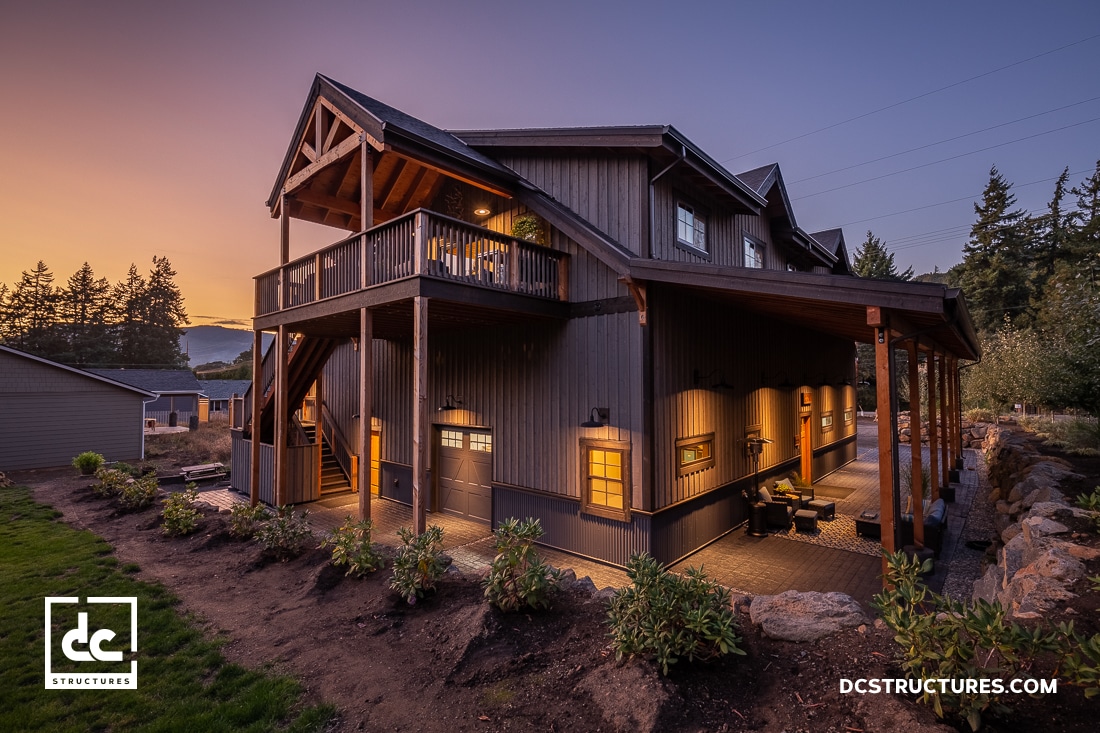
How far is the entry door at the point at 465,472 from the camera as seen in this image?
9.65 m

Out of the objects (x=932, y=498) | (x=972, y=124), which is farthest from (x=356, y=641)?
(x=972, y=124)

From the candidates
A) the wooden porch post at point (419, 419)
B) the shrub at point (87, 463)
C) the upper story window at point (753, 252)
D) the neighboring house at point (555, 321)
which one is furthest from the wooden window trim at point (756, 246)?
the shrub at point (87, 463)

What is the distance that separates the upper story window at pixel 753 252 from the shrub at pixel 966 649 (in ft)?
32.8

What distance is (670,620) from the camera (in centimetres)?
366

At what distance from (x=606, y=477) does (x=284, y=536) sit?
4953mm

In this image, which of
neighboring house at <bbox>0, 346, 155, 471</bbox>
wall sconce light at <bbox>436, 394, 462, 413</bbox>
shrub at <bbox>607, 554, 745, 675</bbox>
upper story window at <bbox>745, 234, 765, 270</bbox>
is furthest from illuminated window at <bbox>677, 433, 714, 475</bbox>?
neighboring house at <bbox>0, 346, 155, 471</bbox>

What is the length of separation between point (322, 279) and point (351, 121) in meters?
2.85

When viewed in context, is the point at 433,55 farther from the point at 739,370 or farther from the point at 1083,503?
the point at 1083,503

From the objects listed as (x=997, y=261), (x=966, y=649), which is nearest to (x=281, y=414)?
(x=966, y=649)

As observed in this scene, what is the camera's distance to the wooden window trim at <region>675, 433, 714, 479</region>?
25.6ft

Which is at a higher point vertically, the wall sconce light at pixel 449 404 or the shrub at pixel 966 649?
the wall sconce light at pixel 449 404

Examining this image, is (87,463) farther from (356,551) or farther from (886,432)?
(886,432)

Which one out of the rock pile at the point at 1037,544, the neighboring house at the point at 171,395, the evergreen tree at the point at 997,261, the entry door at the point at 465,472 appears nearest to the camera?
the rock pile at the point at 1037,544

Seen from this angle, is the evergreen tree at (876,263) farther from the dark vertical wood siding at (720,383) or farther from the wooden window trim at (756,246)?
the dark vertical wood siding at (720,383)
